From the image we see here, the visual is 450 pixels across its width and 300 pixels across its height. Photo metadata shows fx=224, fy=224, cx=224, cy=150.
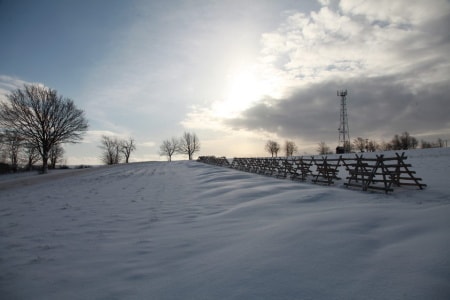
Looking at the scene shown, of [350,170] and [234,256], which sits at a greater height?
[350,170]

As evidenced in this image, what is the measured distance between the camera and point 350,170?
1294 centimetres

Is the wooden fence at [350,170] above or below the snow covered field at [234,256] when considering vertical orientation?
above

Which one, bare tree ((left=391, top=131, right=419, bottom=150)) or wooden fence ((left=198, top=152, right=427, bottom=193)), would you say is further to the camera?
bare tree ((left=391, top=131, right=419, bottom=150))

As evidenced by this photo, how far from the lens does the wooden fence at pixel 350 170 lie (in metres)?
10.7

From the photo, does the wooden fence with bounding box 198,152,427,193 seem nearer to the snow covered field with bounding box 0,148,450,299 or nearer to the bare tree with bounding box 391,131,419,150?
the snow covered field with bounding box 0,148,450,299

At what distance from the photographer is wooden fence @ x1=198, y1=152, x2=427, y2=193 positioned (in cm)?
1067

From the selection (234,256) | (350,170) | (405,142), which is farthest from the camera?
(405,142)

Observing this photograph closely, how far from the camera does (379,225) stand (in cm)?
470

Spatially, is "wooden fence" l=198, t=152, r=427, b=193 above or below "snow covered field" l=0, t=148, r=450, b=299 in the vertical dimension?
above

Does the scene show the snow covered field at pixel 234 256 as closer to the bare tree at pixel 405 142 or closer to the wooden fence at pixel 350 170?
the wooden fence at pixel 350 170

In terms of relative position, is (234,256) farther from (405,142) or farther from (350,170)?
(405,142)

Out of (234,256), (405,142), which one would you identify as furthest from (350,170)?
(405,142)

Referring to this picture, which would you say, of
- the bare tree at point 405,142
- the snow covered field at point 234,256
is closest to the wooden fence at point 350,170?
the snow covered field at point 234,256

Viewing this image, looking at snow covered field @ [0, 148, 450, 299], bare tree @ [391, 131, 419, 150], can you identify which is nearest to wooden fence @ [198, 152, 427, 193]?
snow covered field @ [0, 148, 450, 299]
